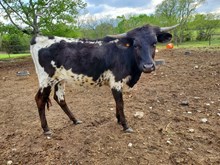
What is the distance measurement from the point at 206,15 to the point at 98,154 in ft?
129

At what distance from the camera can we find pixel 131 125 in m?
4.32

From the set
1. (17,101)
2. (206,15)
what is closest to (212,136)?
(17,101)

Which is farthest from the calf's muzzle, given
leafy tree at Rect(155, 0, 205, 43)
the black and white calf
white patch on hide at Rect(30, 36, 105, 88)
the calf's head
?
leafy tree at Rect(155, 0, 205, 43)

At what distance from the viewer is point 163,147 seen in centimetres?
354

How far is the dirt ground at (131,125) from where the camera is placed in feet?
11.1

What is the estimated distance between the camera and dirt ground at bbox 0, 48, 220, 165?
11.1 feet

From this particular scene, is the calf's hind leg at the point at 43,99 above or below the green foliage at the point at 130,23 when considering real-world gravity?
below

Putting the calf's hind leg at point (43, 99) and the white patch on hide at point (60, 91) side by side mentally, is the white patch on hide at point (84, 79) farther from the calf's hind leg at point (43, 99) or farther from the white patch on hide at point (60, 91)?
the white patch on hide at point (60, 91)

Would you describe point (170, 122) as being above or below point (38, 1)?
below

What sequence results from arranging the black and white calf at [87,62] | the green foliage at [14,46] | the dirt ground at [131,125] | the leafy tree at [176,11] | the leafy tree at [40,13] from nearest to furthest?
the dirt ground at [131,125] → the black and white calf at [87,62] → the leafy tree at [40,13] → the green foliage at [14,46] → the leafy tree at [176,11]

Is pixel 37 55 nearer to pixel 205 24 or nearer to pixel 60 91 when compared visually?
pixel 60 91

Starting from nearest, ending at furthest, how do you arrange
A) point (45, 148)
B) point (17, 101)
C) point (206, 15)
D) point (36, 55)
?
point (45, 148) < point (36, 55) < point (17, 101) < point (206, 15)

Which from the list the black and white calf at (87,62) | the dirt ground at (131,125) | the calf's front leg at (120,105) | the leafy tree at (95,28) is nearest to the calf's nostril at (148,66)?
the black and white calf at (87,62)

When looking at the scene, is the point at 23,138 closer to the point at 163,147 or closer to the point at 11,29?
the point at 163,147
